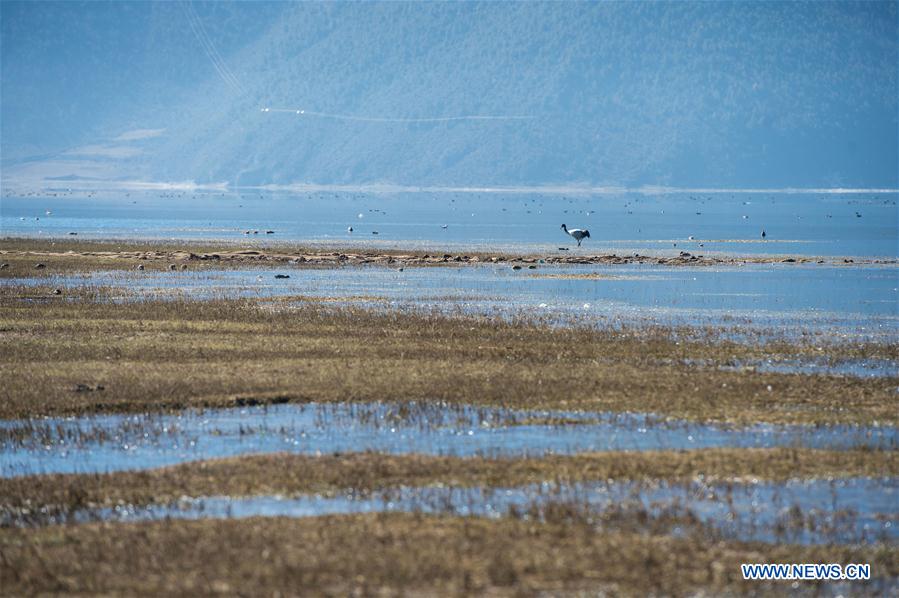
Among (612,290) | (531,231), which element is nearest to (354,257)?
(612,290)

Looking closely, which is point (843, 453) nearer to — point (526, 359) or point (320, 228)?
point (526, 359)

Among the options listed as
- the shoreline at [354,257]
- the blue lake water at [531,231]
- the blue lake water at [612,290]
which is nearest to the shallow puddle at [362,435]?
the blue lake water at [612,290]

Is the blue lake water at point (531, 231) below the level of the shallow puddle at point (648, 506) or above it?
above

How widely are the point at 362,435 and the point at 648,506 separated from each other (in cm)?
589

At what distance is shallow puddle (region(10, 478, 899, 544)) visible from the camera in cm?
1562

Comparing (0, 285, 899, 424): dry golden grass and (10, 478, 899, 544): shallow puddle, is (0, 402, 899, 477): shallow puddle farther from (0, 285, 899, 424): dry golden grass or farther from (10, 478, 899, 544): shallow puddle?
(10, 478, 899, 544): shallow puddle

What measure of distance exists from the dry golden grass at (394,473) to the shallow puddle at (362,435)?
842 millimetres

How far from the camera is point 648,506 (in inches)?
643

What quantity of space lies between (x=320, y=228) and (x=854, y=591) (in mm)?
91813

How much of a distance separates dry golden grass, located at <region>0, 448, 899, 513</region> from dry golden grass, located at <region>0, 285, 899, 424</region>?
9.95ft

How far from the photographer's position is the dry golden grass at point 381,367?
2306 cm

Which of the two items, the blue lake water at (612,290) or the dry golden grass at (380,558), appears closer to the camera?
the dry golden grass at (380,558)

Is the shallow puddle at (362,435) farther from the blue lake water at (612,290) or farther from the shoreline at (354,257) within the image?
the shoreline at (354,257)

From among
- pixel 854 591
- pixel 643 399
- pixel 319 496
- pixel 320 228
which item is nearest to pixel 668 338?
pixel 643 399
